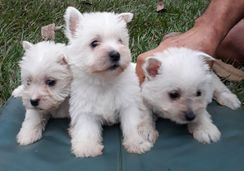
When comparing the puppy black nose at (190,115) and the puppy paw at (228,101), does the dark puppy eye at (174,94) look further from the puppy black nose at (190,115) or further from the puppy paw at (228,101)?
the puppy paw at (228,101)

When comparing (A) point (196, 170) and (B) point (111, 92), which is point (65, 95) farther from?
(A) point (196, 170)

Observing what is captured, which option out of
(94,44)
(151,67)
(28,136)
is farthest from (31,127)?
(151,67)

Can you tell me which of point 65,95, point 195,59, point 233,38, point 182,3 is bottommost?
point 182,3

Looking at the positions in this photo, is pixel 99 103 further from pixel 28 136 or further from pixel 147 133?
pixel 28 136

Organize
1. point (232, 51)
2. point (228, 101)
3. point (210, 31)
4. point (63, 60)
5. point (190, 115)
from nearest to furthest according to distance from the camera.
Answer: point (190, 115) → point (63, 60) → point (228, 101) → point (210, 31) → point (232, 51)

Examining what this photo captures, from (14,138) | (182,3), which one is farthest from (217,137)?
(182,3)
